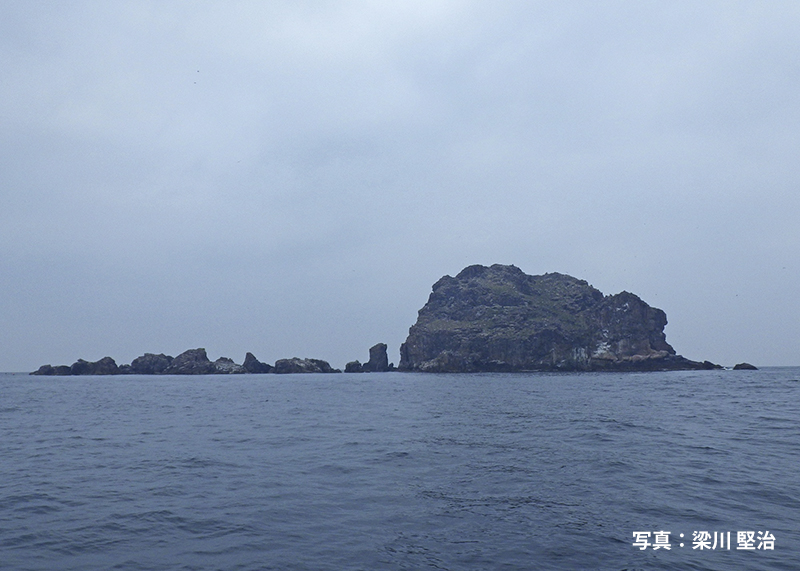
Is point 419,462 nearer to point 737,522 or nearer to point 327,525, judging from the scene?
point 327,525

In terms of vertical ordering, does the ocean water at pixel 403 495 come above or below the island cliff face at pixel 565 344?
below

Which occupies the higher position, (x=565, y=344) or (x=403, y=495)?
(x=565, y=344)

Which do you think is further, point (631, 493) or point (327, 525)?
point (631, 493)

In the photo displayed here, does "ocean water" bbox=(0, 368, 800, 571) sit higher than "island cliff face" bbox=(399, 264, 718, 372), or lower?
lower

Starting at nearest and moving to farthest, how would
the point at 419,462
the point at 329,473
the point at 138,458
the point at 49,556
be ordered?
the point at 49,556 < the point at 329,473 < the point at 419,462 < the point at 138,458

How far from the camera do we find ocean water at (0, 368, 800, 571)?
41.4 ft

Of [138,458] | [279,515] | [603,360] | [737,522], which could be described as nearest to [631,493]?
[737,522]

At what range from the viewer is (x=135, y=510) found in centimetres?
1670

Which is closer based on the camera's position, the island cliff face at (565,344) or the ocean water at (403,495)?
the ocean water at (403,495)

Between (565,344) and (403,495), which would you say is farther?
(565,344)

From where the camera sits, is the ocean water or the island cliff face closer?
the ocean water

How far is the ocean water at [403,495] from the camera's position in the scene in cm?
1263

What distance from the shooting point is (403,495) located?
18.1 meters

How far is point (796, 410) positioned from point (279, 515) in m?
47.3
